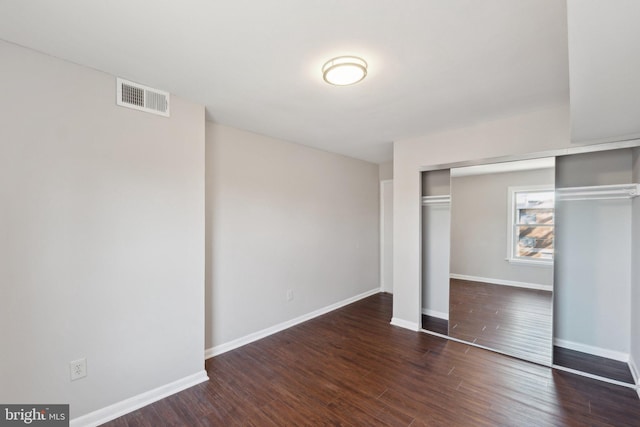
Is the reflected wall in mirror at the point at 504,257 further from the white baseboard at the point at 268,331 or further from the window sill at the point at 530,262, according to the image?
the white baseboard at the point at 268,331

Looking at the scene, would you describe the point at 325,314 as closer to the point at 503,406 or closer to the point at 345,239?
the point at 345,239

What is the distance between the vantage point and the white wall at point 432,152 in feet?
8.78

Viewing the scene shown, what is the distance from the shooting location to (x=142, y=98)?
7.16ft

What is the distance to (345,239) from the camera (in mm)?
4621

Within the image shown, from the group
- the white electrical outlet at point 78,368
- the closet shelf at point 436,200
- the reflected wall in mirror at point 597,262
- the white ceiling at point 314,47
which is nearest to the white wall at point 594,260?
the reflected wall in mirror at point 597,262

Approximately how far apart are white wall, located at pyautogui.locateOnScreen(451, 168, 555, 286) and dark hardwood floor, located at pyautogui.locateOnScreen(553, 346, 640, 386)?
75 centimetres

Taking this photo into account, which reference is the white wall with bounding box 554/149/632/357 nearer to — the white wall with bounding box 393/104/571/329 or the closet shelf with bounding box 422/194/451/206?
the white wall with bounding box 393/104/571/329

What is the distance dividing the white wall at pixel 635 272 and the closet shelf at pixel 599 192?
0.07m

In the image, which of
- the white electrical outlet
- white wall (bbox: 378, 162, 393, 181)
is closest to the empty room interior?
the white electrical outlet

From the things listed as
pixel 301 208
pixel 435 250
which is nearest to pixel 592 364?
pixel 435 250

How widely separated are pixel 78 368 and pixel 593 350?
451 centimetres

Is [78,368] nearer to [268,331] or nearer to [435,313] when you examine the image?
[268,331]

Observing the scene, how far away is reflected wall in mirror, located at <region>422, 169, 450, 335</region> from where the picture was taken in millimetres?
3459

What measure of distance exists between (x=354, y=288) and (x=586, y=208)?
10.6 ft
